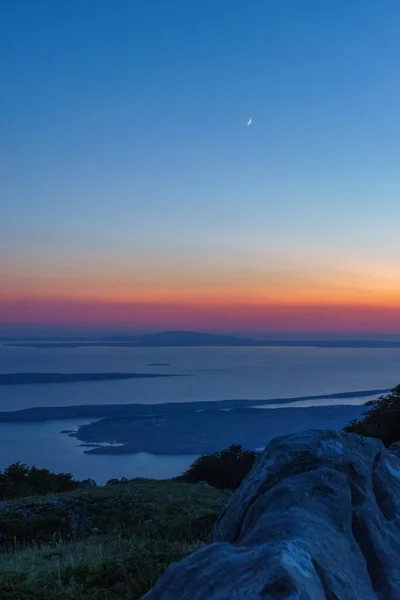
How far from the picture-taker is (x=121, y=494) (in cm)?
2286

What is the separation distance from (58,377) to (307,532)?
146837 millimetres

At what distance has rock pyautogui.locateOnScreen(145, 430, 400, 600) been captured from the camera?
430 cm

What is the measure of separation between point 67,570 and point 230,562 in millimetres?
5283

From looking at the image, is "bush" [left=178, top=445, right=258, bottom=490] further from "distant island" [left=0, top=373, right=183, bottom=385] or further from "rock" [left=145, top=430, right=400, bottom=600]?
"distant island" [left=0, top=373, right=183, bottom=385]

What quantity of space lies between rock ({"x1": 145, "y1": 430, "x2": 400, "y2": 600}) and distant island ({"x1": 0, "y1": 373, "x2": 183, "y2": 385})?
134575 mm

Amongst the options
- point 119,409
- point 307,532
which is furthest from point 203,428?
point 307,532

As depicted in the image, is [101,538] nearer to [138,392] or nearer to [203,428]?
[203,428]

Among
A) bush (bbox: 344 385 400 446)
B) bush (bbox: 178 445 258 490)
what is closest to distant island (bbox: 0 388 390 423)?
bush (bbox: 178 445 258 490)

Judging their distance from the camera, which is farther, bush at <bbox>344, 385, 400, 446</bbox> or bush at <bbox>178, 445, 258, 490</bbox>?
bush at <bbox>178, 445, 258, 490</bbox>

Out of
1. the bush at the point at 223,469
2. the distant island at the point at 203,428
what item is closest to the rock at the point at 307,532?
the bush at the point at 223,469

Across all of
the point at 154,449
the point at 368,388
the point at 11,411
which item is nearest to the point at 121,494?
the point at 154,449

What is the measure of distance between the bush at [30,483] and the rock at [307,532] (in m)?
24.4

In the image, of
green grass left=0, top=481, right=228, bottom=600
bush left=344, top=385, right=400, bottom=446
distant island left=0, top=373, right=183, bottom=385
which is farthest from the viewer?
distant island left=0, top=373, right=183, bottom=385

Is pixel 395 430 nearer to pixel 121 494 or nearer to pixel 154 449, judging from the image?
pixel 121 494
